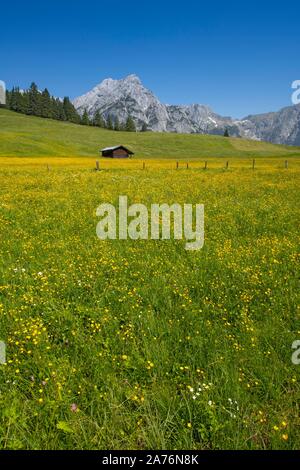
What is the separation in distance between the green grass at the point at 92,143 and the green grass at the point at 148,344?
83.1 meters

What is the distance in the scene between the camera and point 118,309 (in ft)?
20.9

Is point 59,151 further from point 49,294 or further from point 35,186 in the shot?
point 49,294

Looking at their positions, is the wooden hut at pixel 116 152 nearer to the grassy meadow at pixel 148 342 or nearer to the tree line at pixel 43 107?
the tree line at pixel 43 107

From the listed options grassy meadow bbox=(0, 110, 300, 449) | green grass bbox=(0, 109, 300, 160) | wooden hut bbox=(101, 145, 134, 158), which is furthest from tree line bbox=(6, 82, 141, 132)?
grassy meadow bbox=(0, 110, 300, 449)

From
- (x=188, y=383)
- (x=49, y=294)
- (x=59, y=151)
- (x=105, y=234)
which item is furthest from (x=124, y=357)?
(x=59, y=151)

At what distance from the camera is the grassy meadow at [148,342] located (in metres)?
3.80

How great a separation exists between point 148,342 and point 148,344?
6 centimetres

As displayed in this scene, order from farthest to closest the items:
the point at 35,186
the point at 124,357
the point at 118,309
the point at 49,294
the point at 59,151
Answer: the point at 59,151, the point at 35,186, the point at 49,294, the point at 118,309, the point at 124,357

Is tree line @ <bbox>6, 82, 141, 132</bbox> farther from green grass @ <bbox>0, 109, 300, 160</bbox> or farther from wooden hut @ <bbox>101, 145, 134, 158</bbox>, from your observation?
wooden hut @ <bbox>101, 145, 134, 158</bbox>

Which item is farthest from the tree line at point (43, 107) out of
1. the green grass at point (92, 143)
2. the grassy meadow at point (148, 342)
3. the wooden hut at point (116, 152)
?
the grassy meadow at point (148, 342)

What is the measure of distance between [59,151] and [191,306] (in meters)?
98.8

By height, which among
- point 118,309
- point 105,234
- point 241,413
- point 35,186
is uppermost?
point 35,186

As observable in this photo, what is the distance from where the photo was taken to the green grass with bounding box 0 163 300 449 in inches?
149

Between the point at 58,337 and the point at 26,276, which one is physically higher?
the point at 26,276
